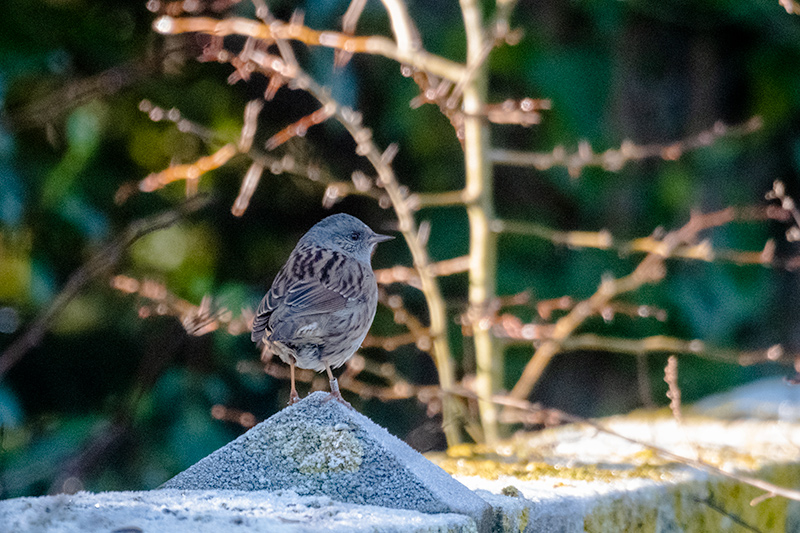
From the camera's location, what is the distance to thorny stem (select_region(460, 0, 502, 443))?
3062mm

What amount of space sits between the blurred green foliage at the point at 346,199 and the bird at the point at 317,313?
303mm

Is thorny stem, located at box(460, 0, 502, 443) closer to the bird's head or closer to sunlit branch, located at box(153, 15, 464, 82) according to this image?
sunlit branch, located at box(153, 15, 464, 82)

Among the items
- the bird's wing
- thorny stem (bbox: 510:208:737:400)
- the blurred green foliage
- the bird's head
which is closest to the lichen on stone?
the bird's wing

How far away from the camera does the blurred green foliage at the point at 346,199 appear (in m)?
2.91

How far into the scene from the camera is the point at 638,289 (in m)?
4.35

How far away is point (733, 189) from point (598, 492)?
Answer: 3573 mm

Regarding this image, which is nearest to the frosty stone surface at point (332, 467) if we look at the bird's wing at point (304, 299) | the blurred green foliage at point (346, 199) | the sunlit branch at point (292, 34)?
the bird's wing at point (304, 299)

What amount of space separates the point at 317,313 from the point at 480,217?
136 cm

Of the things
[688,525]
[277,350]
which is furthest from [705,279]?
[277,350]

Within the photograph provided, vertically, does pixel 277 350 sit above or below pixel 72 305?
below

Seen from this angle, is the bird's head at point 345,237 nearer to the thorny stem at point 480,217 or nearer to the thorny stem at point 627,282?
the thorny stem at point 480,217

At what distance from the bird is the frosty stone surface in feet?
0.32

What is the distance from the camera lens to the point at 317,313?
1.89 meters

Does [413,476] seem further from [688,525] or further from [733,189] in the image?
[733,189]
